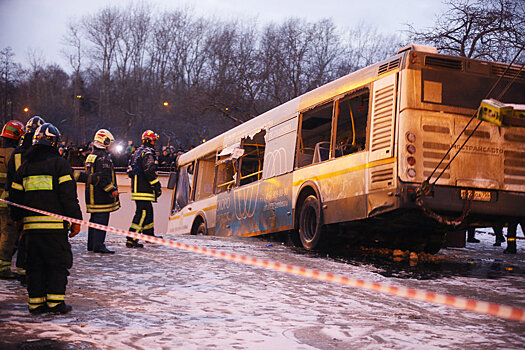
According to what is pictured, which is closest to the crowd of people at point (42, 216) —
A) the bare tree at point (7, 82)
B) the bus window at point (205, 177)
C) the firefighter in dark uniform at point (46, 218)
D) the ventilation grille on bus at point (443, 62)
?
the firefighter in dark uniform at point (46, 218)

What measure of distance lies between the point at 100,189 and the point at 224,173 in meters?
6.51

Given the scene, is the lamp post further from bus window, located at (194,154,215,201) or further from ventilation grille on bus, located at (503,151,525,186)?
ventilation grille on bus, located at (503,151,525,186)

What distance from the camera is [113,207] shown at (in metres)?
9.78

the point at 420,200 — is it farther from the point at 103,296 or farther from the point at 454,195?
the point at 103,296

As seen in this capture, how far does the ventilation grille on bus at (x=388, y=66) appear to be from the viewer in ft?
32.2

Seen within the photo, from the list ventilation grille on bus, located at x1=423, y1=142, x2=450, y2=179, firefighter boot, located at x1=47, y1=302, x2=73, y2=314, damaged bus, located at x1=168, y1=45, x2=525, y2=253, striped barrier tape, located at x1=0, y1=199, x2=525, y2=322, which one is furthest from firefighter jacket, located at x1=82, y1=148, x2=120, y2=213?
ventilation grille on bus, located at x1=423, y1=142, x2=450, y2=179

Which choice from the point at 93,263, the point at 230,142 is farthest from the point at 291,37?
the point at 93,263

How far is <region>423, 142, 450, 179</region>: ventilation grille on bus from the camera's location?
31.1 ft

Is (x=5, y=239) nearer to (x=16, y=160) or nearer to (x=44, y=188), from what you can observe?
(x=16, y=160)

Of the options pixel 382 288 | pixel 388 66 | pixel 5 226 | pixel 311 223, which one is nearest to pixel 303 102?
pixel 311 223

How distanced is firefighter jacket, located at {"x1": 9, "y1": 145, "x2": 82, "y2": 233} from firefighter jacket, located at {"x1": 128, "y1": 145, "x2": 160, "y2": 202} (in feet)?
14.8

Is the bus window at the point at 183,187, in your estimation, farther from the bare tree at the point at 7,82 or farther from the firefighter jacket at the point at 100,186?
the bare tree at the point at 7,82

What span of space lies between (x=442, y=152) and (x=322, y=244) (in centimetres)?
297

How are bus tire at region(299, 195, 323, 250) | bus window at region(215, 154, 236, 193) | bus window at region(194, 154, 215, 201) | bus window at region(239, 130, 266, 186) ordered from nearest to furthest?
bus tire at region(299, 195, 323, 250), bus window at region(239, 130, 266, 186), bus window at region(215, 154, 236, 193), bus window at region(194, 154, 215, 201)
